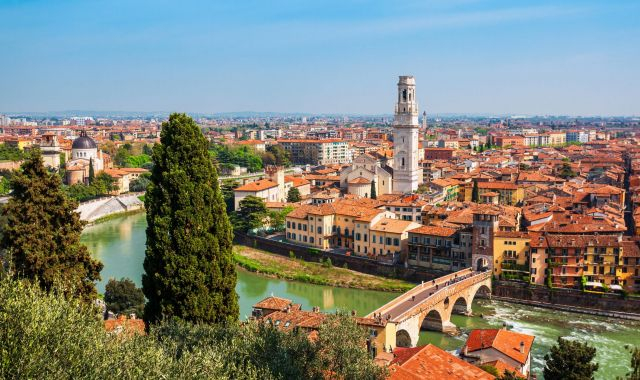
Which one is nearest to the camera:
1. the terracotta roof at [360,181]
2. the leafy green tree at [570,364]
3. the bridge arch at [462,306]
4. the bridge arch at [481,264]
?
the leafy green tree at [570,364]

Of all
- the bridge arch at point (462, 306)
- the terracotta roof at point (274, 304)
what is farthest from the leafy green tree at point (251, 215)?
the terracotta roof at point (274, 304)

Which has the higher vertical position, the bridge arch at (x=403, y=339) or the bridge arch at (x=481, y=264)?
the bridge arch at (x=481, y=264)

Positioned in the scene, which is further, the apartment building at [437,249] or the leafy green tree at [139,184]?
the leafy green tree at [139,184]

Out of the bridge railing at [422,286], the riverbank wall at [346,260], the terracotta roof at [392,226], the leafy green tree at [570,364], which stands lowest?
the riverbank wall at [346,260]

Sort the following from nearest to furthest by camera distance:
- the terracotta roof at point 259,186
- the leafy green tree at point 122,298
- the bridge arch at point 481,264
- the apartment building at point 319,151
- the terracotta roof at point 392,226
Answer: the leafy green tree at point 122,298 < the bridge arch at point 481,264 < the terracotta roof at point 392,226 < the terracotta roof at point 259,186 < the apartment building at point 319,151

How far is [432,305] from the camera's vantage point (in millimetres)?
17953

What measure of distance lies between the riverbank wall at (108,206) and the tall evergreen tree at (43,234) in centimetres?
2870

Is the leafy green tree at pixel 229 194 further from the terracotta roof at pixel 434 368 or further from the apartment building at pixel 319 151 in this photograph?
the apartment building at pixel 319 151

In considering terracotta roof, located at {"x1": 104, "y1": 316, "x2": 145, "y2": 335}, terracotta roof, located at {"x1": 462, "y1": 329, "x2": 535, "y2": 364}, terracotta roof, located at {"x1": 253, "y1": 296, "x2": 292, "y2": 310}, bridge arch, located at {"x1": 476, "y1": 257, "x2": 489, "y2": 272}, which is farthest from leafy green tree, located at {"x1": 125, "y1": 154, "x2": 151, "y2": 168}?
terracotta roof, located at {"x1": 462, "y1": 329, "x2": 535, "y2": 364}

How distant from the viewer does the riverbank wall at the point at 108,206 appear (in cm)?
3816

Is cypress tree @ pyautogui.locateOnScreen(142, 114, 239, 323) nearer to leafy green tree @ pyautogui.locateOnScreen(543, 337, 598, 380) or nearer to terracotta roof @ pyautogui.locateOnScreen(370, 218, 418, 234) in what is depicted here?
leafy green tree @ pyautogui.locateOnScreen(543, 337, 598, 380)

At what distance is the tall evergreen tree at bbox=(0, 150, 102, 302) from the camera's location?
9102 mm

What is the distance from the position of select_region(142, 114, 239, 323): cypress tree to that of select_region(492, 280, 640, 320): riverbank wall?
14.5 metres

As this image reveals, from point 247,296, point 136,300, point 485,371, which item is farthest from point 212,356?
point 247,296
